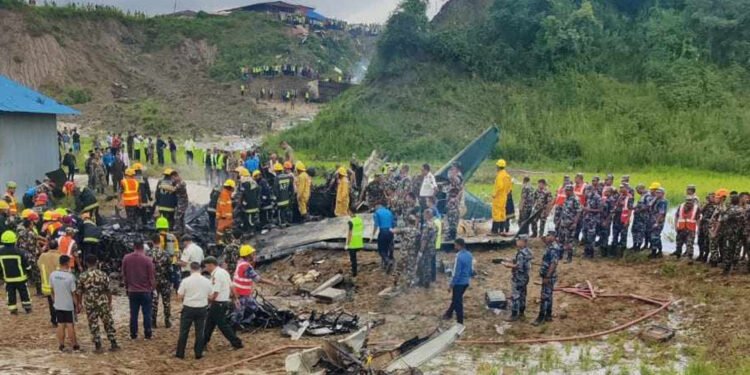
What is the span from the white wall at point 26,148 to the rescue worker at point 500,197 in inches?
586

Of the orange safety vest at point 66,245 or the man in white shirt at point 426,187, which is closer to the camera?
the orange safety vest at point 66,245

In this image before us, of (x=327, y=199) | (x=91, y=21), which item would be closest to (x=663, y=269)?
(x=327, y=199)

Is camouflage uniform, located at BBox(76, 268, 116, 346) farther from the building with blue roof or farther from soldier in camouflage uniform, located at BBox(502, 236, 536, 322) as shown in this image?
the building with blue roof

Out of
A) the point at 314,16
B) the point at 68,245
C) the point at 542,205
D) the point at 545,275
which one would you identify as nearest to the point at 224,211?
the point at 68,245

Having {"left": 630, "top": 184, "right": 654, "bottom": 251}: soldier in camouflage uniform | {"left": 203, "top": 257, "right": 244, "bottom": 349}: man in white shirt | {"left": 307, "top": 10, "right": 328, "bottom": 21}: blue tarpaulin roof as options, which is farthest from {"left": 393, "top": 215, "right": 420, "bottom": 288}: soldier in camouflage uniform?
{"left": 307, "top": 10, "right": 328, "bottom": 21}: blue tarpaulin roof

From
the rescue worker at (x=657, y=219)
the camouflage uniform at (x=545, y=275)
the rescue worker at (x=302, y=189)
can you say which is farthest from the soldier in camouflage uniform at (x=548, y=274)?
the rescue worker at (x=302, y=189)

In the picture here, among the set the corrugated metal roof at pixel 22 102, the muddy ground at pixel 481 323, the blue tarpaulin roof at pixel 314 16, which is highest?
the blue tarpaulin roof at pixel 314 16

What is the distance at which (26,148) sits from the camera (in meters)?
21.5

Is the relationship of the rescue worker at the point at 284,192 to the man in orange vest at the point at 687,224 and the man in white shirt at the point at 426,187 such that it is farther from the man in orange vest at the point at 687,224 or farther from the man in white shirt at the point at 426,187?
the man in orange vest at the point at 687,224

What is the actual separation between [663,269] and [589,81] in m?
22.6

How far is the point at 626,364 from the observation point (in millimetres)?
9156

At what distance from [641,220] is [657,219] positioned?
38 centimetres

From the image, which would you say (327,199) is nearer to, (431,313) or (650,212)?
(431,313)

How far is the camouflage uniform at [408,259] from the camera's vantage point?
475 inches
